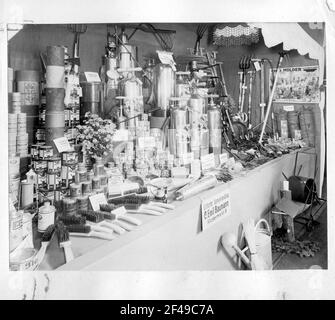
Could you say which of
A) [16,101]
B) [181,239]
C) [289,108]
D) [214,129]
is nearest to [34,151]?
[16,101]

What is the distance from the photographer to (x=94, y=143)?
971 millimetres

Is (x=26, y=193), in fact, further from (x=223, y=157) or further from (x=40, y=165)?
(x=223, y=157)

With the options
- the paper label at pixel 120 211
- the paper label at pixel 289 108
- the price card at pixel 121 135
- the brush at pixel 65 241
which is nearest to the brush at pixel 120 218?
the paper label at pixel 120 211

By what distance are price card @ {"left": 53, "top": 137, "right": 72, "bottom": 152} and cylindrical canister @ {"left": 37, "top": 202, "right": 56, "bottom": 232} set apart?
0.50 ft

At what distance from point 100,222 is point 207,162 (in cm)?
44

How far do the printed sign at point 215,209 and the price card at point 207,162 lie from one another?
4.2 inches

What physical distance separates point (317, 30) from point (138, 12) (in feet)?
1.56

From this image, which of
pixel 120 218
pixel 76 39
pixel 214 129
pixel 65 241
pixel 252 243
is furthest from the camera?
pixel 214 129

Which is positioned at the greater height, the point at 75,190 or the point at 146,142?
the point at 146,142

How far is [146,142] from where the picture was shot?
106 centimetres

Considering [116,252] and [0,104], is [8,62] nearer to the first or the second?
[0,104]

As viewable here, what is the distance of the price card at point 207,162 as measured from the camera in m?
1.14

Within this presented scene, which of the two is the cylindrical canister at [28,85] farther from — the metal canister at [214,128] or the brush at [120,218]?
the metal canister at [214,128]
